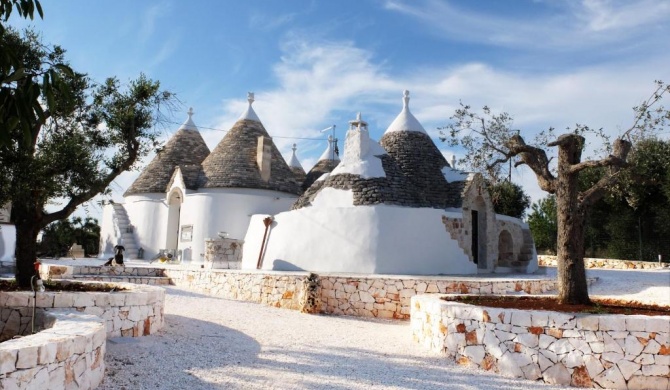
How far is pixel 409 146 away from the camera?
20828 mm

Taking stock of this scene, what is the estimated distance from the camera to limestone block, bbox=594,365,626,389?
683 centimetres

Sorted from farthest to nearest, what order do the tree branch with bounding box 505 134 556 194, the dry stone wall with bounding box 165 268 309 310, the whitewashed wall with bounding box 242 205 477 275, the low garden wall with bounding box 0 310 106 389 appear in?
the whitewashed wall with bounding box 242 205 477 275 → the dry stone wall with bounding box 165 268 309 310 → the tree branch with bounding box 505 134 556 194 → the low garden wall with bounding box 0 310 106 389

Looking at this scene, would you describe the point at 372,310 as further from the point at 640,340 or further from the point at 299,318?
the point at 640,340

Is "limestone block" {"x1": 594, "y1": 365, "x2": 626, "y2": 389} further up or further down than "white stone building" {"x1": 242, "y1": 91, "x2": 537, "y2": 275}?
further down

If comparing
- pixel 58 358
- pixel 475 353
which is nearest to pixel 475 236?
pixel 475 353

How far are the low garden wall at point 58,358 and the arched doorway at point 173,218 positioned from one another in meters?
20.2

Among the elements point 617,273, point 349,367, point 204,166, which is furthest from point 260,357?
point 204,166

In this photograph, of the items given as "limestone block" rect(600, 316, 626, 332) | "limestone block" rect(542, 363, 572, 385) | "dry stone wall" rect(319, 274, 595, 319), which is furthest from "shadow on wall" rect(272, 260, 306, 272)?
"limestone block" rect(600, 316, 626, 332)

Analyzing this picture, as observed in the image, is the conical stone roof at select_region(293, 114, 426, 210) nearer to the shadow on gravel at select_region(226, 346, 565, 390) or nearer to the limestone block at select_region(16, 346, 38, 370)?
the shadow on gravel at select_region(226, 346, 565, 390)

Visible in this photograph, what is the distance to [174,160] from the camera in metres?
28.3

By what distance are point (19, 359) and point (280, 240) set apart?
47.1 feet

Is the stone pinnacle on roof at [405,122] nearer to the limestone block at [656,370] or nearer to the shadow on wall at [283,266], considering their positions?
the shadow on wall at [283,266]

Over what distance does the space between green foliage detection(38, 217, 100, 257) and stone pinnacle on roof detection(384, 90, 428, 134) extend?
80.9 feet

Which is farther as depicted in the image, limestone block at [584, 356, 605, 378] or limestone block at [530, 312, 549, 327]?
limestone block at [530, 312, 549, 327]
